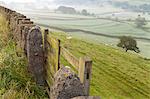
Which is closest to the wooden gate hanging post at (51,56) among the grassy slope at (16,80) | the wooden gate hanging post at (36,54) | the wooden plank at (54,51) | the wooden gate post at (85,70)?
the wooden plank at (54,51)

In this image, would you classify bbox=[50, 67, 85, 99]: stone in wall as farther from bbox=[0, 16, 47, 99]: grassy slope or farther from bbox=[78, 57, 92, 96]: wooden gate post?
bbox=[0, 16, 47, 99]: grassy slope

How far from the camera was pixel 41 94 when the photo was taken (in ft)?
33.1

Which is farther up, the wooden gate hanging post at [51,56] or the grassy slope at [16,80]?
the wooden gate hanging post at [51,56]

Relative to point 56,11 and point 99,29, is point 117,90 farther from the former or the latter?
point 56,11

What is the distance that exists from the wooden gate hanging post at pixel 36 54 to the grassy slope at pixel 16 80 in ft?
0.85

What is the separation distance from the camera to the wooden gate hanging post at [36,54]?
10.7 meters

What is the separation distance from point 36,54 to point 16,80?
1208mm

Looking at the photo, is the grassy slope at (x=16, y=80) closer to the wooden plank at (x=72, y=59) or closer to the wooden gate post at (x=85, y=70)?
the wooden plank at (x=72, y=59)

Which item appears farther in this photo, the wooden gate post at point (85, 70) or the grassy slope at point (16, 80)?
the grassy slope at point (16, 80)

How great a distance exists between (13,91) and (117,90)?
13.1 metres

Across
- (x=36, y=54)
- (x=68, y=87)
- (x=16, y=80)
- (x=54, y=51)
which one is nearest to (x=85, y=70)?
(x=68, y=87)

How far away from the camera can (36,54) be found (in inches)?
427

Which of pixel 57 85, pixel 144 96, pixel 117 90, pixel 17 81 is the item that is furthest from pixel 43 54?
pixel 144 96

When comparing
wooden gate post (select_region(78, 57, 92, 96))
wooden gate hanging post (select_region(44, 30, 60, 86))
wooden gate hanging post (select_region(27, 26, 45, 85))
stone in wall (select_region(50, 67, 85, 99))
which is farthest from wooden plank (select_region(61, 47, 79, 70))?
wooden gate hanging post (select_region(27, 26, 45, 85))
